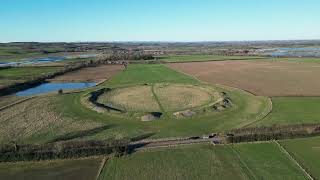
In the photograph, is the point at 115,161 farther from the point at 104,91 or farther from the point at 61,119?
the point at 104,91

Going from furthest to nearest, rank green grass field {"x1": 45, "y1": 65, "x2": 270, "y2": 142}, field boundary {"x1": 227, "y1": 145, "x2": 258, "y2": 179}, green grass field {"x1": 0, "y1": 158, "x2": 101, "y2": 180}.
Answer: green grass field {"x1": 45, "y1": 65, "x2": 270, "y2": 142}
green grass field {"x1": 0, "y1": 158, "x2": 101, "y2": 180}
field boundary {"x1": 227, "y1": 145, "x2": 258, "y2": 179}

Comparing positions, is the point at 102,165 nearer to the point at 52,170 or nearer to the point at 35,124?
the point at 52,170

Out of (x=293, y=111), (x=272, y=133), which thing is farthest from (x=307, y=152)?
(x=293, y=111)

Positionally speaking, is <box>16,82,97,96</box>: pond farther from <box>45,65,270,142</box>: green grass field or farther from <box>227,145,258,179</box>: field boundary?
<box>227,145,258,179</box>: field boundary

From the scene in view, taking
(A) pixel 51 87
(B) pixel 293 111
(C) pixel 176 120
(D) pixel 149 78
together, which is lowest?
(A) pixel 51 87

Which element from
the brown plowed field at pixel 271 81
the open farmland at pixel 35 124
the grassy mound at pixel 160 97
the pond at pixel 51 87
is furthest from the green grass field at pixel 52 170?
the pond at pixel 51 87

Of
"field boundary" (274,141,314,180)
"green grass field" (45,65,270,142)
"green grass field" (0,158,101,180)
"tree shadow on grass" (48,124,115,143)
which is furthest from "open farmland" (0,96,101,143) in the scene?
"field boundary" (274,141,314,180)

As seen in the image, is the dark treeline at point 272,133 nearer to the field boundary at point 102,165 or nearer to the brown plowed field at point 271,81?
the field boundary at point 102,165
